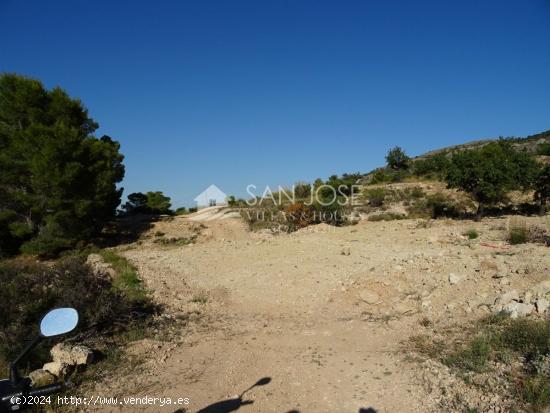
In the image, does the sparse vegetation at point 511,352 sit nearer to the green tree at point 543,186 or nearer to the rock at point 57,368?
the rock at point 57,368

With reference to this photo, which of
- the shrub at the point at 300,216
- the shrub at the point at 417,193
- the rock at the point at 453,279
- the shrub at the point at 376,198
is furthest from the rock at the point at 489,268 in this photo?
the shrub at the point at 417,193

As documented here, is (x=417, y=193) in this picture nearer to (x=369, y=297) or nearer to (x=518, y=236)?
(x=518, y=236)

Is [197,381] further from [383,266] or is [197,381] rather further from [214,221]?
[214,221]

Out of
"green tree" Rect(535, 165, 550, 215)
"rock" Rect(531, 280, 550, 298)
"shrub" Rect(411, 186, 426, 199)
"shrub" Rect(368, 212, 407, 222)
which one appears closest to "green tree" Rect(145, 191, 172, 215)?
"shrub" Rect(368, 212, 407, 222)

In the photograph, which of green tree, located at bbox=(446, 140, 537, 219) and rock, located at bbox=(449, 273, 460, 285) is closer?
rock, located at bbox=(449, 273, 460, 285)

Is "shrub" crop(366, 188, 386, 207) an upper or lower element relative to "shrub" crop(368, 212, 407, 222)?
upper

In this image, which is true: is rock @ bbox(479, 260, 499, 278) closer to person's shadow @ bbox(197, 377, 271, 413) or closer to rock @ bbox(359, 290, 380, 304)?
rock @ bbox(359, 290, 380, 304)

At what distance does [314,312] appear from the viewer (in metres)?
7.32

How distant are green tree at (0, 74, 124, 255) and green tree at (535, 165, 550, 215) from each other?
61.4ft

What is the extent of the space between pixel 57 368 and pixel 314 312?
4.48 metres

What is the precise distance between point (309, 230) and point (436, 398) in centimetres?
1215

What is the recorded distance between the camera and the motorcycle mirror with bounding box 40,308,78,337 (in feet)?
7.36

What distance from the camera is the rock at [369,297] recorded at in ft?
24.6

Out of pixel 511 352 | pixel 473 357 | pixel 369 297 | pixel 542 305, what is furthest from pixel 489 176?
pixel 473 357
